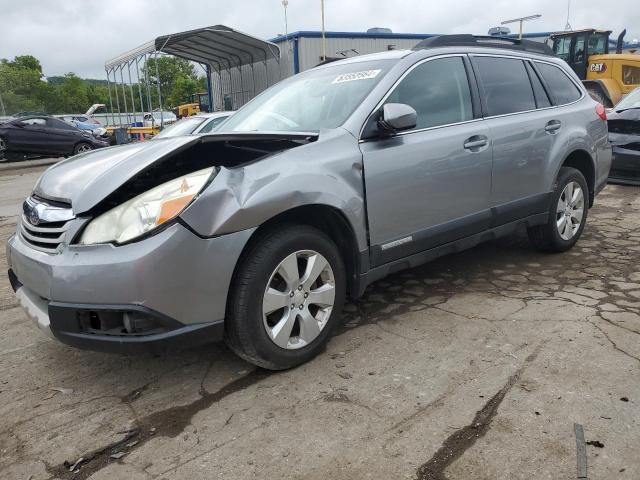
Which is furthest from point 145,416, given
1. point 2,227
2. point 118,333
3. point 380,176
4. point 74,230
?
point 2,227

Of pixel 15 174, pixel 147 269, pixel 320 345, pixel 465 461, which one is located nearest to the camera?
pixel 465 461

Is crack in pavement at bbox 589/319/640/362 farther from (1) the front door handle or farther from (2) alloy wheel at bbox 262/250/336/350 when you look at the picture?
(2) alloy wheel at bbox 262/250/336/350

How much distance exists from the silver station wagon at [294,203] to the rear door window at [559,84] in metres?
0.17

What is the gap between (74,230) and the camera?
2.50m

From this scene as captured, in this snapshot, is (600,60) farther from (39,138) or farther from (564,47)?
(39,138)

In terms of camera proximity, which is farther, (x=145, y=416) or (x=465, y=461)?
(x=145, y=416)

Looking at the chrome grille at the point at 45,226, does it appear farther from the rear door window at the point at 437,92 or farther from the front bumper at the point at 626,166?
the front bumper at the point at 626,166

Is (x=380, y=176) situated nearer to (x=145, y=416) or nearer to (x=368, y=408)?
(x=368, y=408)

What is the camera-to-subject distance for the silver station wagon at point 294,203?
2.42m

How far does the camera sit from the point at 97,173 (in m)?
2.73

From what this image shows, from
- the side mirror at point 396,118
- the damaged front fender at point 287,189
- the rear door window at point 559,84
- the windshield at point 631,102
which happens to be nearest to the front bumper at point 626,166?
the windshield at point 631,102

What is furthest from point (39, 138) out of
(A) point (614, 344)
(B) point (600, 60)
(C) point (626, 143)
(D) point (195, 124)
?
(A) point (614, 344)

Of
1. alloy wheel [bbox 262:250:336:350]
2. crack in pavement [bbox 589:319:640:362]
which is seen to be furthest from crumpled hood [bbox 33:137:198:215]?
crack in pavement [bbox 589:319:640:362]

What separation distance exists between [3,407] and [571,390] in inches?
108
